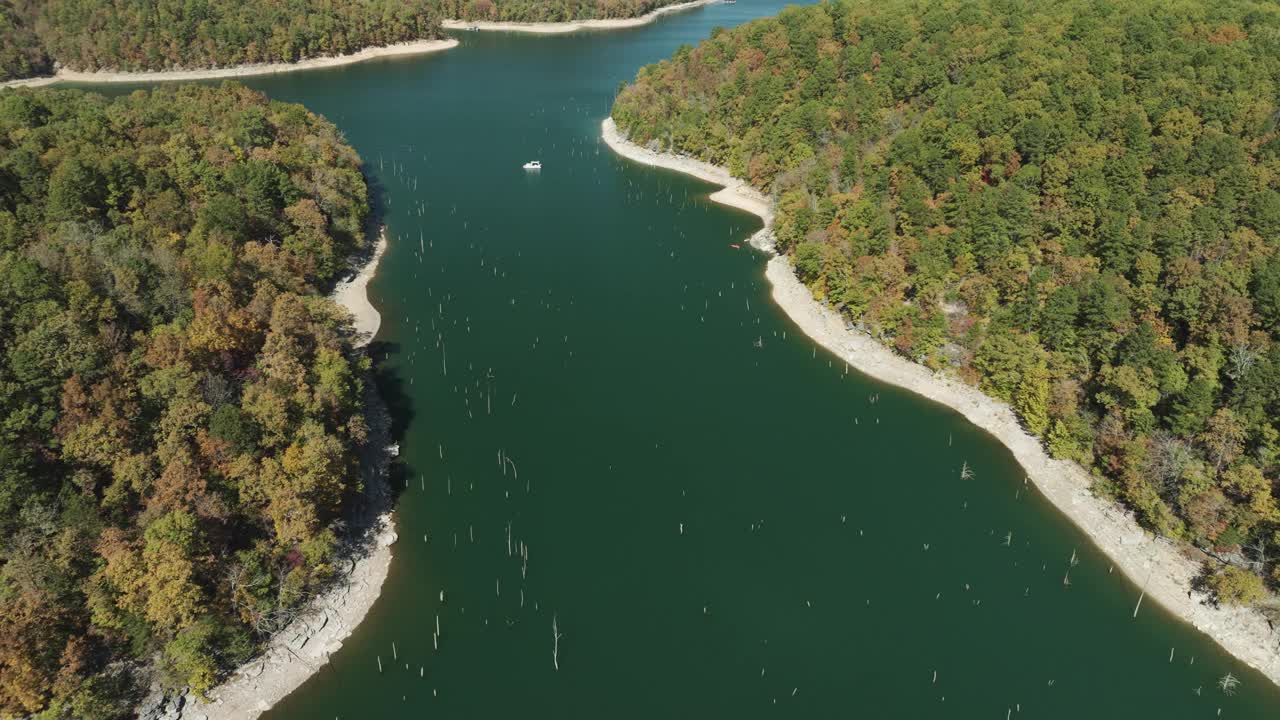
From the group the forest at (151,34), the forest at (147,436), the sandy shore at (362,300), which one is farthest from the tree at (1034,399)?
the forest at (151,34)

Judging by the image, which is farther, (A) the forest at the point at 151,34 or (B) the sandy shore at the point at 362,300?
(A) the forest at the point at 151,34

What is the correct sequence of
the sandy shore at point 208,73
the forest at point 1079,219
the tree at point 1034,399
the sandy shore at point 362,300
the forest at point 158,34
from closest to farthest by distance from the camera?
1. the forest at point 1079,219
2. the tree at point 1034,399
3. the sandy shore at point 362,300
4. the forest at point 158,34
5. the sandy shore at point 208,73

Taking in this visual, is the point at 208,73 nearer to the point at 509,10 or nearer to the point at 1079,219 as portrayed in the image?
the point at 509,10

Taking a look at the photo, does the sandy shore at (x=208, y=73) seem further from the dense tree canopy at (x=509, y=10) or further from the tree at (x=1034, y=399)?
the tree at (x=1034, y=399)

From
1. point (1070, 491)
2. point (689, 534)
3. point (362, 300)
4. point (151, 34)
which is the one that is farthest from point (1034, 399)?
point (151, 34)

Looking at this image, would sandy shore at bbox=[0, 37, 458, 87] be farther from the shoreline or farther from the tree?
the tree

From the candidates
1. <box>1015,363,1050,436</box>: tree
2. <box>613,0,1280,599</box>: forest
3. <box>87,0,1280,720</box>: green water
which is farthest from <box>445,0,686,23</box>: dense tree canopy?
<box>1015,363,1050,436</box>: tree

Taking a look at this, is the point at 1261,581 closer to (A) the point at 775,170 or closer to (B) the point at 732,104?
(A) the point at 775,170
